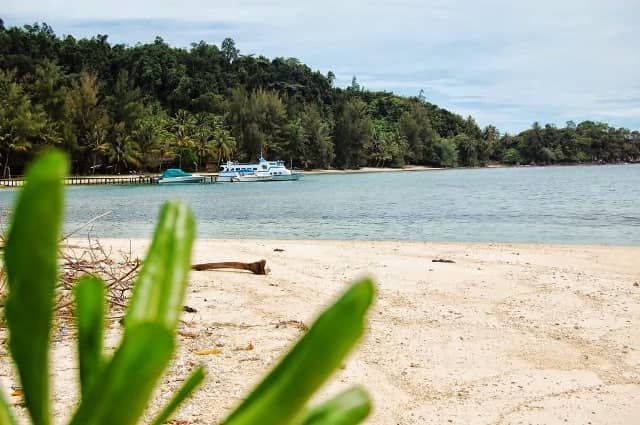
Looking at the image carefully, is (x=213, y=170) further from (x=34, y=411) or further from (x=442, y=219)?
(x=34, y=411)

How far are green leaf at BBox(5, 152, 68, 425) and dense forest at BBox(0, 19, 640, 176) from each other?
5435 cm

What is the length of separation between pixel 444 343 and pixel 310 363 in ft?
16.5

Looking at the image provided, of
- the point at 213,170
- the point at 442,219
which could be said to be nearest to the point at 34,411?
the point at 442,219

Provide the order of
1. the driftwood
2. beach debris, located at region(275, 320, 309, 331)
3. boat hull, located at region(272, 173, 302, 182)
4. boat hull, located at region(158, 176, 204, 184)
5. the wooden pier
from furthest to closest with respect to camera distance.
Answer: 1. boat hull, located at region(272, 173, 302, 182)
2. boat hull, located at region(158, 176, 204, 184)
3. the wooden pier
4. the driftwood
5. beach debris, located at region(275, 320, 309, 331)

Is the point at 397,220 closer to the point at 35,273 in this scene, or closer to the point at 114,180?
the point at 35,273

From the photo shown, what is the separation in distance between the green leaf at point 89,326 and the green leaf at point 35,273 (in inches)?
1.8

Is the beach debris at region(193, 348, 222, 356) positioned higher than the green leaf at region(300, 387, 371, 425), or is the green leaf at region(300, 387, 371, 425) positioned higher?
the green leaf at region(300, 387, 371, 425)

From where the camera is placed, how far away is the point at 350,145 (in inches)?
3516

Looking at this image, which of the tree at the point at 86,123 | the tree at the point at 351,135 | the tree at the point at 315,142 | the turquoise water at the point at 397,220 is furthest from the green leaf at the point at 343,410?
the tree at the point at 351,135

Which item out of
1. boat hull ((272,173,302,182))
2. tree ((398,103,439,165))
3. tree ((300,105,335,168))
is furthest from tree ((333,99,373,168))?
boat hull ((272,173,302,182))

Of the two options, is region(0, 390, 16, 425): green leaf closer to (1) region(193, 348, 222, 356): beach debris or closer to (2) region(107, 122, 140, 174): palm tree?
(1) region(193, 348, 222, 356): beach debris

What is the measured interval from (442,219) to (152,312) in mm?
23037

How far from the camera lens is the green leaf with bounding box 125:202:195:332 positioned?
35cm

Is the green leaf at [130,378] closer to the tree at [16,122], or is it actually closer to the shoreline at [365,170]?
the shoreline at [365,170]
